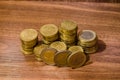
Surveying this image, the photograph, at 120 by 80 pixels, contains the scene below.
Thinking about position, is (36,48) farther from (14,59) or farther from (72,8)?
(72,8)

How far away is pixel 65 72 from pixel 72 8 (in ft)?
1.09

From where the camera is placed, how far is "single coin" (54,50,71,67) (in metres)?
0.90

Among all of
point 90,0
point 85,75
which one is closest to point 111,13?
point 90,0

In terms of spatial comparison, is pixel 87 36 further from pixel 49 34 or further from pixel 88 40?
pixel 49 34

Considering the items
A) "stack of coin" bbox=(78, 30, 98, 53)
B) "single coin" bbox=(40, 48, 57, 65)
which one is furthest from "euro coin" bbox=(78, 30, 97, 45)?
"single coin" bbox=(40, 48, 57, 65)

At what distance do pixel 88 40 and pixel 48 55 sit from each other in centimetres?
14

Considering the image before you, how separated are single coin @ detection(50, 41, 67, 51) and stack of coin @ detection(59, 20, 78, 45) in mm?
16

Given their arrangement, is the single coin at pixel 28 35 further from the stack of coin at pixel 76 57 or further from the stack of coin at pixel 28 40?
the stack of coin at pixel 76 57

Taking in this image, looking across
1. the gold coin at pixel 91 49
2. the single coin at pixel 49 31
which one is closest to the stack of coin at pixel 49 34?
the single coin at pixel 49 31

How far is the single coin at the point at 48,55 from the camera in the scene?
0.91 m

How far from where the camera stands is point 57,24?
1.07 metres

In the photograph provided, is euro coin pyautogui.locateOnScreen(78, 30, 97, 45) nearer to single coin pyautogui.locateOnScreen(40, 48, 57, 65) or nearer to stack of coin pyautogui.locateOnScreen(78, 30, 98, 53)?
stack of coin pyautogui.locateOnScreen(78, 30, 98, 53)

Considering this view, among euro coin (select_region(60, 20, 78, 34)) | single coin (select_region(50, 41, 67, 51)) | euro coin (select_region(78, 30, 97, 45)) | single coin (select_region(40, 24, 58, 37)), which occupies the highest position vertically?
euro coin (select_region(60, 20, 78, 34))

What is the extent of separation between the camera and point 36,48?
95cm
